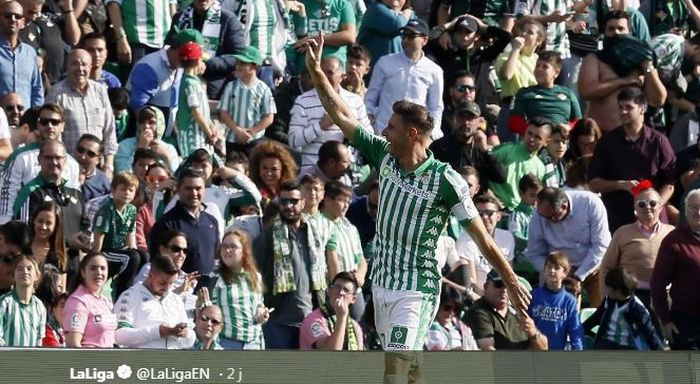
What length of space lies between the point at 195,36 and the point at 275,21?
168 cm

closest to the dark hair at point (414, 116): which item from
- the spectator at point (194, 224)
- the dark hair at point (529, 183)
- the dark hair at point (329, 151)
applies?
the spectator at point (194, 224)

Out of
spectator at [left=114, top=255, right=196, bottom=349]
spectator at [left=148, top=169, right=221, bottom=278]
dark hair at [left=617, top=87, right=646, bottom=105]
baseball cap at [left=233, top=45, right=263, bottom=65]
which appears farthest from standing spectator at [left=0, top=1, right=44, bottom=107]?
dark hair at [left=617, top=87, right=646, bottom=105]

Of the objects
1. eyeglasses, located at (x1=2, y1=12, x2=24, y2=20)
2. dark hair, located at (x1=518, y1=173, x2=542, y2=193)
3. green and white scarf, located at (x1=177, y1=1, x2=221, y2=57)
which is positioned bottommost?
dark hair, located at (x1=518, y1=173, x2=542, y2=193)

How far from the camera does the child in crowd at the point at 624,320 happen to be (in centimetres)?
1213

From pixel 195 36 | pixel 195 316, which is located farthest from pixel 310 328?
pixel 195 36

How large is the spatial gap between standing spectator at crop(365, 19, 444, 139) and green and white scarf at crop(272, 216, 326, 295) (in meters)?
2.92

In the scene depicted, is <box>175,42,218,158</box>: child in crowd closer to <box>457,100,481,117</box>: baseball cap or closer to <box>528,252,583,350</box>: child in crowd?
<box>457,100,481,117</box>: baseball cap

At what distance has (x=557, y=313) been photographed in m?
12.4

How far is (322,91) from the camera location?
30.8 ft

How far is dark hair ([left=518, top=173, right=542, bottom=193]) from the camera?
14109 millimetres

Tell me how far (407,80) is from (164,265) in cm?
443

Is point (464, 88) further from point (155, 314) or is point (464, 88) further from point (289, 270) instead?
point (155, 314)

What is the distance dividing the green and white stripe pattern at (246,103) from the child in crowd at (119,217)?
2.31m

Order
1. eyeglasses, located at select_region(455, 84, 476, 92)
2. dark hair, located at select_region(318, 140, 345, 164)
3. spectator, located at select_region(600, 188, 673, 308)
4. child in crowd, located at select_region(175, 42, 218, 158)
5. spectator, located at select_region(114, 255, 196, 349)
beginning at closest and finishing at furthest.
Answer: spectator, located at select_region(114, 255, 196, 349) → spectator, located at select_region(600, 188, 673, 308) → dark hair, located at select_region(318, 140, 345, 164) → child in crowd, located at select_region(175, 42, 218, 158) → eyeglasses, located at select_region(455, 84, 476, 92)
